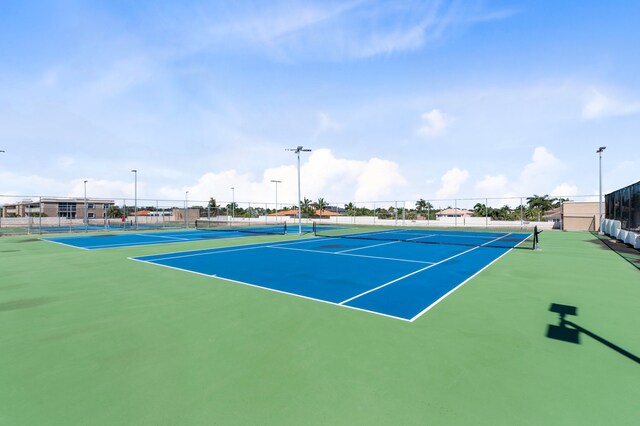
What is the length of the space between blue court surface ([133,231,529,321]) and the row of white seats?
8040 mm

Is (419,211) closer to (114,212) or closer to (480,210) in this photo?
(480,210)

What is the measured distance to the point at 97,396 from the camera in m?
3.67

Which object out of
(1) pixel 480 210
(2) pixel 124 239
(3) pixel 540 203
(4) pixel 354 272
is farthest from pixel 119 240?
(3) pixel 540 203

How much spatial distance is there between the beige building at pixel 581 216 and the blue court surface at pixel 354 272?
25095 mm

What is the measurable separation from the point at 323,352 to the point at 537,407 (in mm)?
2703

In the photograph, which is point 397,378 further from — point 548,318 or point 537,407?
point 548,318

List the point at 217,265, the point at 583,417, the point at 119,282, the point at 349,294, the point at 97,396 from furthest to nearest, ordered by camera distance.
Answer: the point at 217,265 → the point at 119,282 → the point at 349,294 → the point at 97,396 → the point at 583,417

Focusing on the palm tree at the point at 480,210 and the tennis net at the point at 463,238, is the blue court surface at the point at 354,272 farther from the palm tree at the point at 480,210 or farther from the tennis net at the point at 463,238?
the palm tree at the point at 480,210

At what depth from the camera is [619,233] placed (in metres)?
21.7

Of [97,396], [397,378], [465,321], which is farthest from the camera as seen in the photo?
[465,321]

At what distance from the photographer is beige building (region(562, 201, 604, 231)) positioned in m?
32.5

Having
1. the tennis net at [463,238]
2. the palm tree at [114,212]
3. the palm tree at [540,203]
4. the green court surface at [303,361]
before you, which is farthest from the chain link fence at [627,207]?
the palm tree at [114,212]

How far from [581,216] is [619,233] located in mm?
13401

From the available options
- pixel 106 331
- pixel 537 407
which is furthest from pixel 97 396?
pixel 537 407
